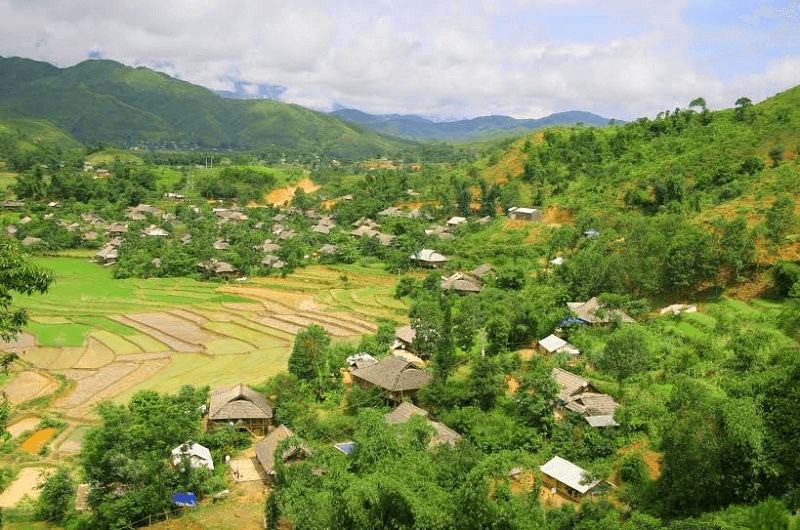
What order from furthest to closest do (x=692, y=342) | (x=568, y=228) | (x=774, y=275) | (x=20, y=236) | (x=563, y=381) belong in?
(x=20, y=236) → (x=568, y=228) → (x=774, y=275) → (x=692, y=342) → (x=563, y=381)

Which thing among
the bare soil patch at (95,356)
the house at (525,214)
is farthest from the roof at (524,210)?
the bare soil patch at (95,356)

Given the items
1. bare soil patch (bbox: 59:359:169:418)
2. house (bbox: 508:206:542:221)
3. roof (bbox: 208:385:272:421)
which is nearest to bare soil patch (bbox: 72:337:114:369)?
bare soil patch (bbox: 59:359:169:418)

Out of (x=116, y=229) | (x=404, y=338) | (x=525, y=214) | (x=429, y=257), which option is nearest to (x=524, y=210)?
(x=525, y=214)

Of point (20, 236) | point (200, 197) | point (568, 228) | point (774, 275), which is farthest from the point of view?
point (200, 197)

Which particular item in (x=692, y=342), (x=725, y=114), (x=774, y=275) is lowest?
(x=692, y=342)

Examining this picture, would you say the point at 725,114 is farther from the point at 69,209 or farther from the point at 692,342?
the point at 69,209

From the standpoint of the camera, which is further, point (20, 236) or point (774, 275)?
point (20, 236)

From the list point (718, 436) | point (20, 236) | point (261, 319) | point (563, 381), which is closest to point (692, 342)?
A: point (563, 381)

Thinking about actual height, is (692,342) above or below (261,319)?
above

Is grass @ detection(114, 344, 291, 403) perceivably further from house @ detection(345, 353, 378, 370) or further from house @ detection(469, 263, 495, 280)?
house @ detection(469, 263, 495, 280)
